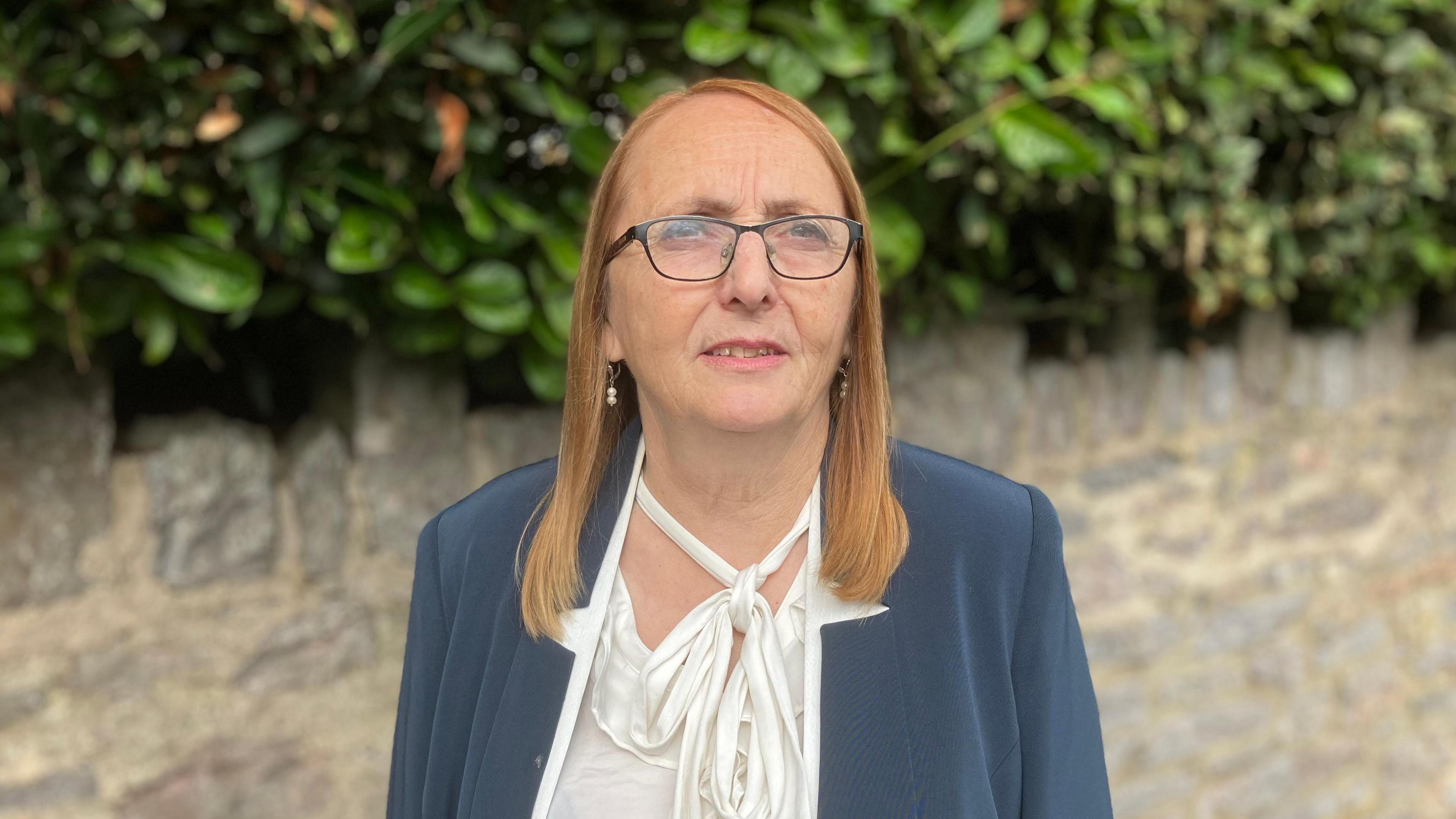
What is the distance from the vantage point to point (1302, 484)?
3307mm

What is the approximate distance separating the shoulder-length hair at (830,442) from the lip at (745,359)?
0.43 ft

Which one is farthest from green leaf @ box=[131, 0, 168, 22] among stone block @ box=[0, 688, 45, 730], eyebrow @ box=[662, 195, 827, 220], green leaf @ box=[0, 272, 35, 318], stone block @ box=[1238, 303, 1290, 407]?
stone block @ box=[1238, 303, 1290, 407]

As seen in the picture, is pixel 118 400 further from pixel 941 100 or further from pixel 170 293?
pixel 941 100

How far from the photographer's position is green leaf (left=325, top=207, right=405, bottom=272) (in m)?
1.72

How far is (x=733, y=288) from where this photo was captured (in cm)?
116

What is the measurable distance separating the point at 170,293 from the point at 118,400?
0.41m

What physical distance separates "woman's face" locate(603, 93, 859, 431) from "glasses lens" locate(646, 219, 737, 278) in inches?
0.5

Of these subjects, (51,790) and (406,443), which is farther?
(406,443)

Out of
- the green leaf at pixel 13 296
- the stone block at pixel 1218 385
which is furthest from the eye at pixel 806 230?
the stone block at pixel 1218 385

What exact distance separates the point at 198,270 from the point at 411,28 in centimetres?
49

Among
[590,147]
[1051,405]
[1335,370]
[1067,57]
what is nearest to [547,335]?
[590,147]

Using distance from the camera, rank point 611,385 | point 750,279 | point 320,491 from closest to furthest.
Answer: point 750,279, point 611,385, point 320,491

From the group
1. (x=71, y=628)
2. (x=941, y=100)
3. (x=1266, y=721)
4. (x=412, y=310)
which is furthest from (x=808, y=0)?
(x=1266, y=721)

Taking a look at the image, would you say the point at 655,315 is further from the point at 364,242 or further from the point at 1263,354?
the point at 1263,354
